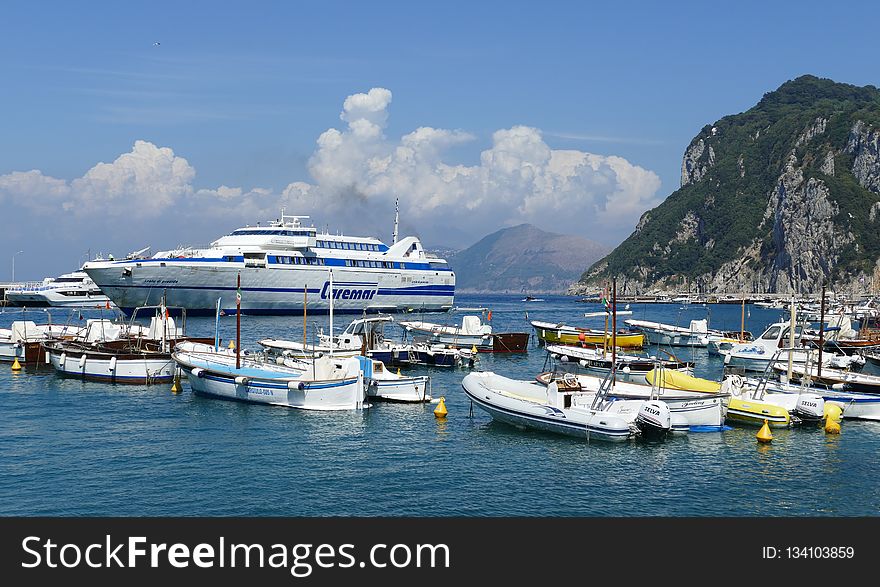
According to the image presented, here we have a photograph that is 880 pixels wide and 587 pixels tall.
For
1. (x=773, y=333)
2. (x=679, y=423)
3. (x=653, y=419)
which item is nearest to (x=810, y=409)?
(x=679, y=423)

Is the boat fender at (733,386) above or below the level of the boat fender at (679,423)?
above

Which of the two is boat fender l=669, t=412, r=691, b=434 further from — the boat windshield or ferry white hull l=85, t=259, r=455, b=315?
ferry white hull l=85, t=259, r=455, b=315

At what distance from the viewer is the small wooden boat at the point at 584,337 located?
78.6 meters

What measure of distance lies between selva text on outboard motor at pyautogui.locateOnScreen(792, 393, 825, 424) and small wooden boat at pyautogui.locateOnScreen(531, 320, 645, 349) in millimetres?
34483

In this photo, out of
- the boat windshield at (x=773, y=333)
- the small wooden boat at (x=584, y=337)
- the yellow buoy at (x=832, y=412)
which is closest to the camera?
the yellow buoy at (x=832, y=412)

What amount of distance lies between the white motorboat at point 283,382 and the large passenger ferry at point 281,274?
147 feet

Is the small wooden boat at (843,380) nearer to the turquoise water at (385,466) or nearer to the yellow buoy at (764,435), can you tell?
the turquoise water at (385,466)

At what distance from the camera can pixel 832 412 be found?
37.2 metres

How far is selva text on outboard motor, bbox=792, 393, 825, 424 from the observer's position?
124ft

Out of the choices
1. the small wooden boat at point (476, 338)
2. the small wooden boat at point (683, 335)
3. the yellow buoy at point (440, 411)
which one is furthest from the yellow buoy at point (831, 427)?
the small wooden boat at point (683, 335)

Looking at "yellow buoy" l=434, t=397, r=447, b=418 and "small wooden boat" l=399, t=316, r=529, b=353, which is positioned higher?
"small wooden boat" l=399, t=316, r=529, b=353

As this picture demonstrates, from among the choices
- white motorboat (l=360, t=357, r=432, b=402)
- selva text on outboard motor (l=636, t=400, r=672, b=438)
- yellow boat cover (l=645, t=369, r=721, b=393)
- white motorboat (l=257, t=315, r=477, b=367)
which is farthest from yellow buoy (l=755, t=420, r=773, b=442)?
white motorboat (l=257, t=315, r=477, b=367)

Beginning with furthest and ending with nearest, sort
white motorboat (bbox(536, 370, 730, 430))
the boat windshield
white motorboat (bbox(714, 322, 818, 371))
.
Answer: the boat windshield → white motorboat (bbox(714, 322, 818, 371)) → white motorboat (bbox(536, 370, 730, 430))

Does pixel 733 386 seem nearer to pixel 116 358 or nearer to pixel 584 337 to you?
pixel 116 358
